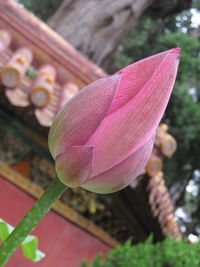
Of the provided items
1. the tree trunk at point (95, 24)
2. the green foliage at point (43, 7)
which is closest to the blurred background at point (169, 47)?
the tree trunk at point (95, 24)

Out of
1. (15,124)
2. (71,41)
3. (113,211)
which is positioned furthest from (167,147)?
(71,41)

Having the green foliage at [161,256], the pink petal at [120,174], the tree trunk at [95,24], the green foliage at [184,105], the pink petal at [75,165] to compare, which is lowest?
the green foliage at [184,105]

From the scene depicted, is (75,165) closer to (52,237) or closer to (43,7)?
(52,237)

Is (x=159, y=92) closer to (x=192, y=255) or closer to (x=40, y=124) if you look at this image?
(x=40, y=124)

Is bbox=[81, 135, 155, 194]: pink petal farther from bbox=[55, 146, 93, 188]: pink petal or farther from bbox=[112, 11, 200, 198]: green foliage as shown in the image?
bbox=[112, 11, 200, 198]: green foliage

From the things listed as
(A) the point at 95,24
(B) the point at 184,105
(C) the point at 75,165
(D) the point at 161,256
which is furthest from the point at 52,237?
(A) the point at 95,24

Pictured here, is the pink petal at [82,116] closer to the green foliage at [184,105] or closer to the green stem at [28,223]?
the green stem at [28,223]
